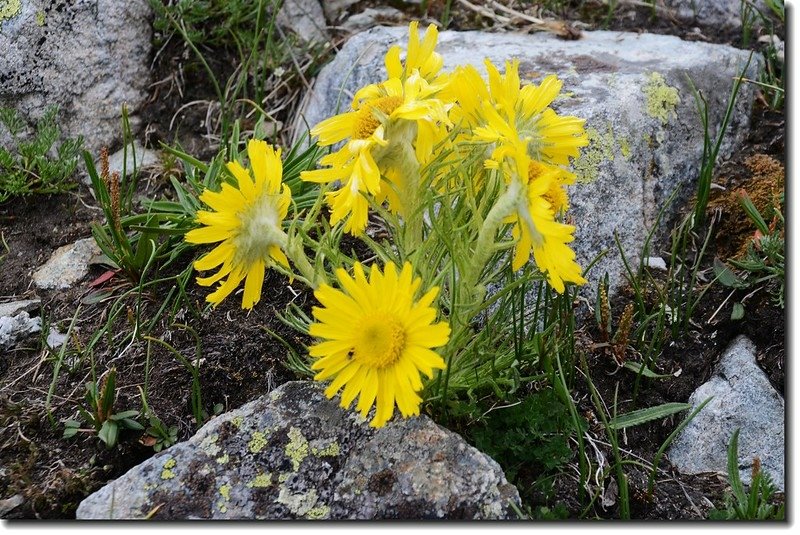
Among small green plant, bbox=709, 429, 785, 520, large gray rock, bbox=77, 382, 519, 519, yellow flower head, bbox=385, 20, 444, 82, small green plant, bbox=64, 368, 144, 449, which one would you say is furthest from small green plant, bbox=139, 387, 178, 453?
small green plant, bbox=709, 429, 785, 520

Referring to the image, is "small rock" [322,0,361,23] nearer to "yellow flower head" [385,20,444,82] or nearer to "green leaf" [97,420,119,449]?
"yellow flower head" [385,20,444,82]

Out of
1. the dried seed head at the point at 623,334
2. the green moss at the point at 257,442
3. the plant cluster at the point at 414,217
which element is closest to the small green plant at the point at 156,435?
the green moss at the point at 257,442

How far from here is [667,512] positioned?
2.12m

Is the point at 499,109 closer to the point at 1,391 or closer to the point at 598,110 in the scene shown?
the point at 598,110

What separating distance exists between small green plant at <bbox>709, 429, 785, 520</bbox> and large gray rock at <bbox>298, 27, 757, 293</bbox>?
706 mm

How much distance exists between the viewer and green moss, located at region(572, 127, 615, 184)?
2.70 meters

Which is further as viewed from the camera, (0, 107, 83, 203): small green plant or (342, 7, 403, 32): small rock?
(342, 7, 403, 32): small rock

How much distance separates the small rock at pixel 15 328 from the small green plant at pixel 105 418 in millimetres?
383

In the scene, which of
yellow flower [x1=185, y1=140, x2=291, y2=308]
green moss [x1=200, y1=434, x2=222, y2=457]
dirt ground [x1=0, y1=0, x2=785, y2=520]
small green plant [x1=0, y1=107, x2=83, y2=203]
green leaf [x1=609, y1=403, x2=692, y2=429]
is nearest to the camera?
yellow flower [x1=185, y1=140, x2=291, y2=308]

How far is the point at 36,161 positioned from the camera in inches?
113

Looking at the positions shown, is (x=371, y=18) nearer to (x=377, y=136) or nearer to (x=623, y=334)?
(x=623, y=334)

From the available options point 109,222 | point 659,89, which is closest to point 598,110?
point 659,89

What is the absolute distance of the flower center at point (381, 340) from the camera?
68.9 inches

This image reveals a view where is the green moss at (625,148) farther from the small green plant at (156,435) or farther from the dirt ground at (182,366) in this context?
the small green plant at (156,435)
